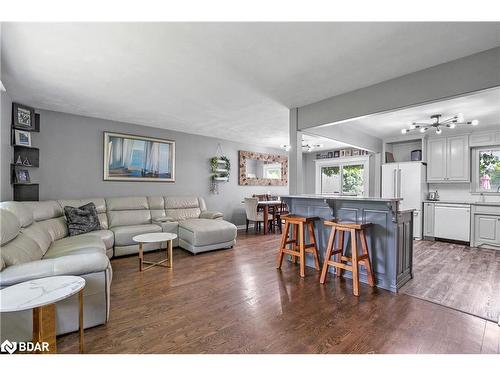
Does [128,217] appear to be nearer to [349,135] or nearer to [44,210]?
[44,210]

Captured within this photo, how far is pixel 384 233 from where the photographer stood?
2.81 m

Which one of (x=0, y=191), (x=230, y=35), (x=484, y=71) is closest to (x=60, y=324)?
(x=0, y=191)

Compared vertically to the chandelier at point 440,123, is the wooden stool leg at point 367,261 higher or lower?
lower

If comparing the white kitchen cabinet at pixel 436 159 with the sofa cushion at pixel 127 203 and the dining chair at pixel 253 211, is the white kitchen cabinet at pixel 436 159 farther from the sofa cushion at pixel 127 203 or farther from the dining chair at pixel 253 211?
the sofa cushion at pixel 127 203

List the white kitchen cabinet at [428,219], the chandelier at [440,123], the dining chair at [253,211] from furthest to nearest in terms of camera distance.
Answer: the dining chair at [253,211]
the white kitchen cabinet at [428,219]
the chandelier at [440,123]

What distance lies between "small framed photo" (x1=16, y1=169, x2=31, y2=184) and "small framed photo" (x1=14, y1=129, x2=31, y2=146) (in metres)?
0.41

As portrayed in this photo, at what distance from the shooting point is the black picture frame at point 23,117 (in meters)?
3.48

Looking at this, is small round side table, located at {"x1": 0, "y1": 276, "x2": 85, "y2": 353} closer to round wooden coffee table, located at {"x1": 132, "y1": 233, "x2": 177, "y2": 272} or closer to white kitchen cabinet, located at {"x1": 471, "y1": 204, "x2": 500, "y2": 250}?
round wooden coffee table, located at {"x1": 132, "y1": 233, "x2": 177, "y2": 272}

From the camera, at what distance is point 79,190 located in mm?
4355

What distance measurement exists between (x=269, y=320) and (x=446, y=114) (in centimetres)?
442

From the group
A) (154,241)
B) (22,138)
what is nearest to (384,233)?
(154,241)

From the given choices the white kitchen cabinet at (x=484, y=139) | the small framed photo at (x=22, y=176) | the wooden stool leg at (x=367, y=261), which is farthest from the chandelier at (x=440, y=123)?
the small framed photo at (x=22, y=176)

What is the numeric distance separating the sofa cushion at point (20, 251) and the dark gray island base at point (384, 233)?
3.12 m
